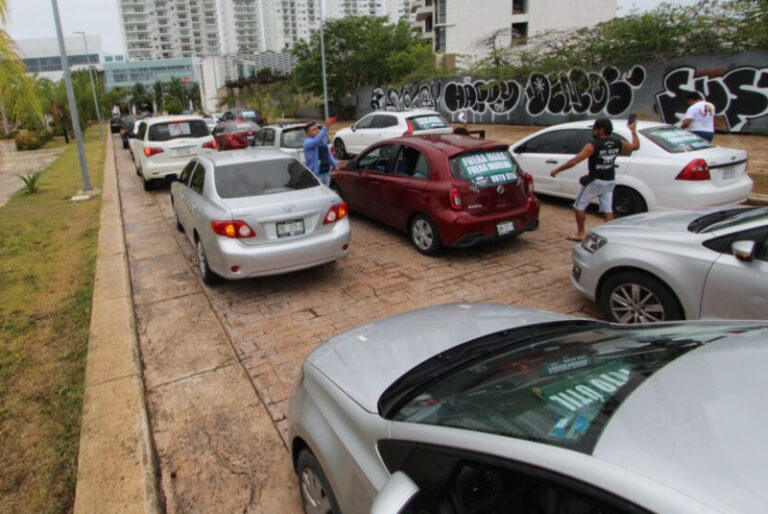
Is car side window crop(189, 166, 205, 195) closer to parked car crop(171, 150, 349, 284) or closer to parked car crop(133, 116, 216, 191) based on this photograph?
parked car crop(171, 150, 349, 284)

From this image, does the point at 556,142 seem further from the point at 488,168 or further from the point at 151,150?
the point at 151,150

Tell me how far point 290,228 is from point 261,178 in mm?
887

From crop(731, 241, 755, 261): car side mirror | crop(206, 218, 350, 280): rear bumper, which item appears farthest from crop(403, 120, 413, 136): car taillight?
crop(731, 241, 755, 261): car side mirror

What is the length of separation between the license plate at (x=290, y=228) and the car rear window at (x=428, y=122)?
28.7ft

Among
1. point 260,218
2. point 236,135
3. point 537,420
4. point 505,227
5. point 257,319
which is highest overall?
point 236,135

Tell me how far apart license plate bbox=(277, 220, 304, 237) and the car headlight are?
294 cm

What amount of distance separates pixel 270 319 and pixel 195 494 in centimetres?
235

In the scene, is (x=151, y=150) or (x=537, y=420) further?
(x=151, y=150)

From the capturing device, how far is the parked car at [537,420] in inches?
49.1

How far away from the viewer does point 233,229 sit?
5340 mm

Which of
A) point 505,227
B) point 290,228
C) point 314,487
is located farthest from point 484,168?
point 314,487

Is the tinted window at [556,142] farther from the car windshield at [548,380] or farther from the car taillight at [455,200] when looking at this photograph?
the car windshield at [548,380]

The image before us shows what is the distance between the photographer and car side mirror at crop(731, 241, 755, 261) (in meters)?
3.51

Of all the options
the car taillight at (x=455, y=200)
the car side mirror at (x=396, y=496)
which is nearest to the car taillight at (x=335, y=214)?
the car taillight at (x=455, y=200)
